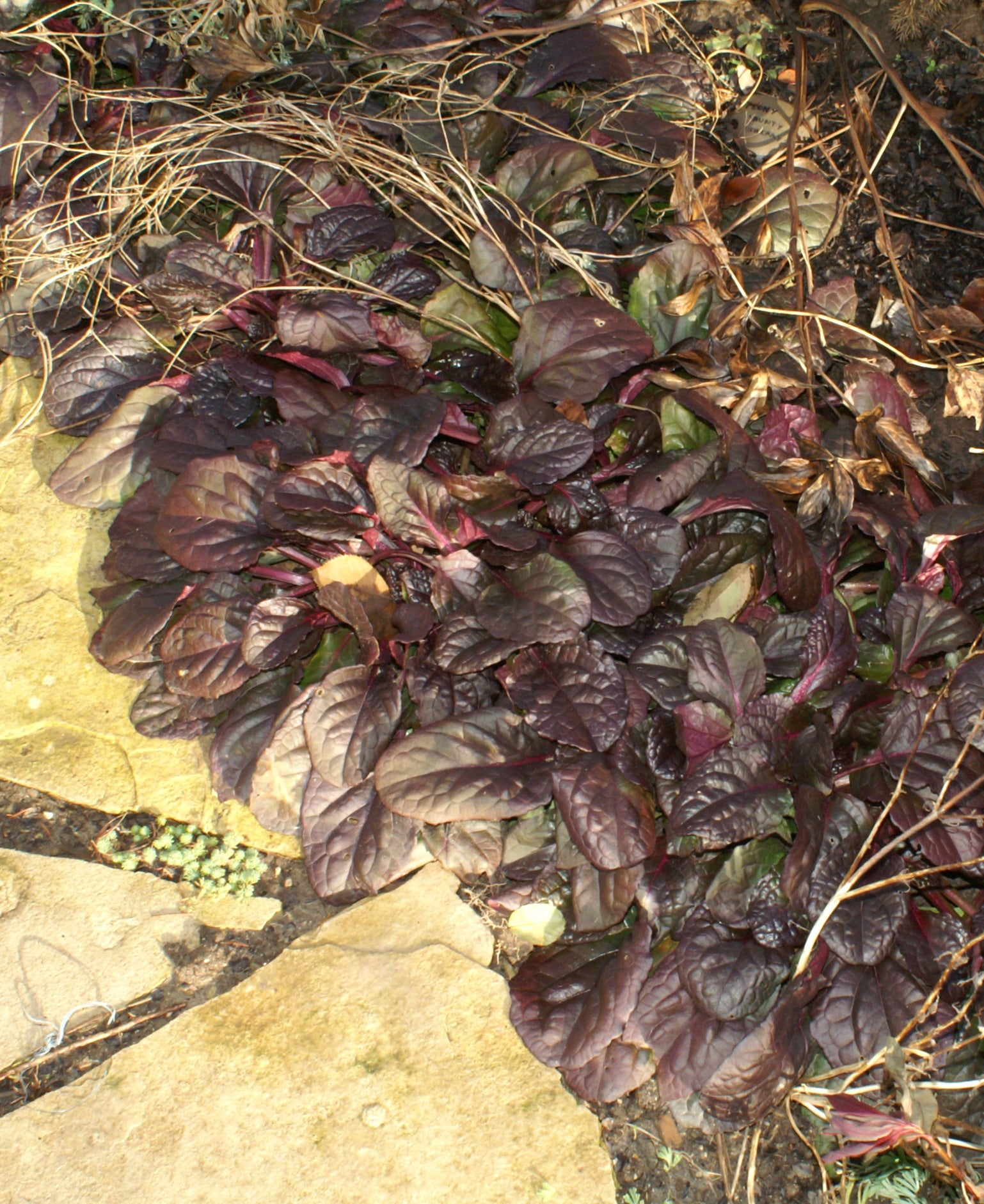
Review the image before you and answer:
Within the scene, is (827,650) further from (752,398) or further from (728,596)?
(752,398)

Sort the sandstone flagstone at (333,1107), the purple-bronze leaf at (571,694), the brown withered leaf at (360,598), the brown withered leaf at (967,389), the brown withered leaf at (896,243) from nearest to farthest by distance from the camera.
Answer: the sandstone flagstone at (333,1107) < the purple-bronze leaf at (571,694) < the brown withered leaf at (360,598) < the brown withered leaf at (967,389) < the brown withered leaf at (896,243)

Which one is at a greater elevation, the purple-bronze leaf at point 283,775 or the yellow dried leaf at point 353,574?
the yellow dried leaf at point 353,574

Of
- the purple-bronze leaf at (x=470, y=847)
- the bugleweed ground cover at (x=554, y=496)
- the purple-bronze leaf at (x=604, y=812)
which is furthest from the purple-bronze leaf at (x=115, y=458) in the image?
the purple-bronze leaf at (x=604, y=812)

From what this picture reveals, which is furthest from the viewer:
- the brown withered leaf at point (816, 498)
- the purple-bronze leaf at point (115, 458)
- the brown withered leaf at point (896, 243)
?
the brown withered leaf at point (896, 243)

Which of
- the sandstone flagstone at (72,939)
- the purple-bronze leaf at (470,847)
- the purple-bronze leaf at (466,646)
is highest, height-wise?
the purple-bronze leaf at (466,646)

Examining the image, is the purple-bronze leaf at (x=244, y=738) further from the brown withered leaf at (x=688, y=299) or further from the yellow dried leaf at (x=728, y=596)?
the brown withered leaf at (x=688, y=299)

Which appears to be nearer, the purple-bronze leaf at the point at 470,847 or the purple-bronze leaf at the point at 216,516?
the purple-bronze leaf at the point at 470,847

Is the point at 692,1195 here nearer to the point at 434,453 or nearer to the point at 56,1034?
the point at 56,1034
